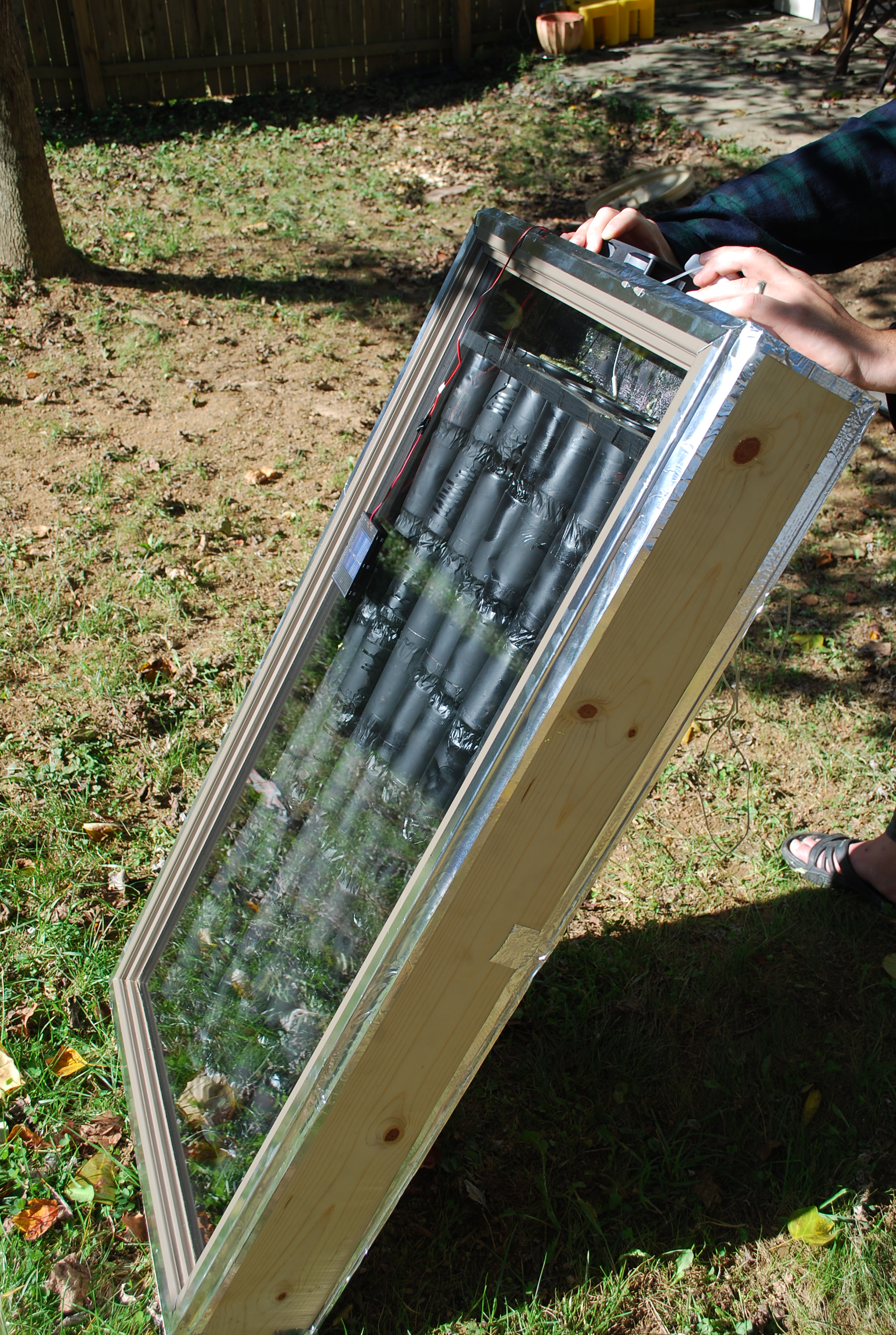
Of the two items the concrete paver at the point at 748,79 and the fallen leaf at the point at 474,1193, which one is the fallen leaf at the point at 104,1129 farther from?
the concrete paver at the point at 748,79

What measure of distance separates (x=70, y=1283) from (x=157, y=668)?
1955 mm

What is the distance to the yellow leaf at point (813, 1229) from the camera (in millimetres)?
2020

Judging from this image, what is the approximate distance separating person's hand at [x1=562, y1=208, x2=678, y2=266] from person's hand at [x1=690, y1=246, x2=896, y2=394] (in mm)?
355

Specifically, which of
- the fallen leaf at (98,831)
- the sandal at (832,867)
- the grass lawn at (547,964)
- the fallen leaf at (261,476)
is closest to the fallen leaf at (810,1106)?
the grass lawn at (547,964)

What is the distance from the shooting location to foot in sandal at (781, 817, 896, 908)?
8.77 feet

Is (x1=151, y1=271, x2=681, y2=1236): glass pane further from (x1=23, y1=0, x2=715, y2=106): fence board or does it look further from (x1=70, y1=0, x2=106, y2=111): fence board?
(x1=23, y1=0, x2=715, y2=106): fence board

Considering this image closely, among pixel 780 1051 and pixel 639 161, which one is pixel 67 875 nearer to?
pixel 780 1051

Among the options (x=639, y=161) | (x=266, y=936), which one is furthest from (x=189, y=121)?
(x=266, y=936)

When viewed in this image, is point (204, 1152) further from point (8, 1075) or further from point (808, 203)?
point (808, 203)

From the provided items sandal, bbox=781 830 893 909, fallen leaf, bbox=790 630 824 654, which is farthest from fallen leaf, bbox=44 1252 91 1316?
fallen leaf, bbox=790 630 824 654

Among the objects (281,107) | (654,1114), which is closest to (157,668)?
(654,1114)

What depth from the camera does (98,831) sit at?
2791 mm

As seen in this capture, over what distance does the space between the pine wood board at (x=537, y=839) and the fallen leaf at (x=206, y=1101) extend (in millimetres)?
342

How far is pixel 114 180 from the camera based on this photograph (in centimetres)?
750
